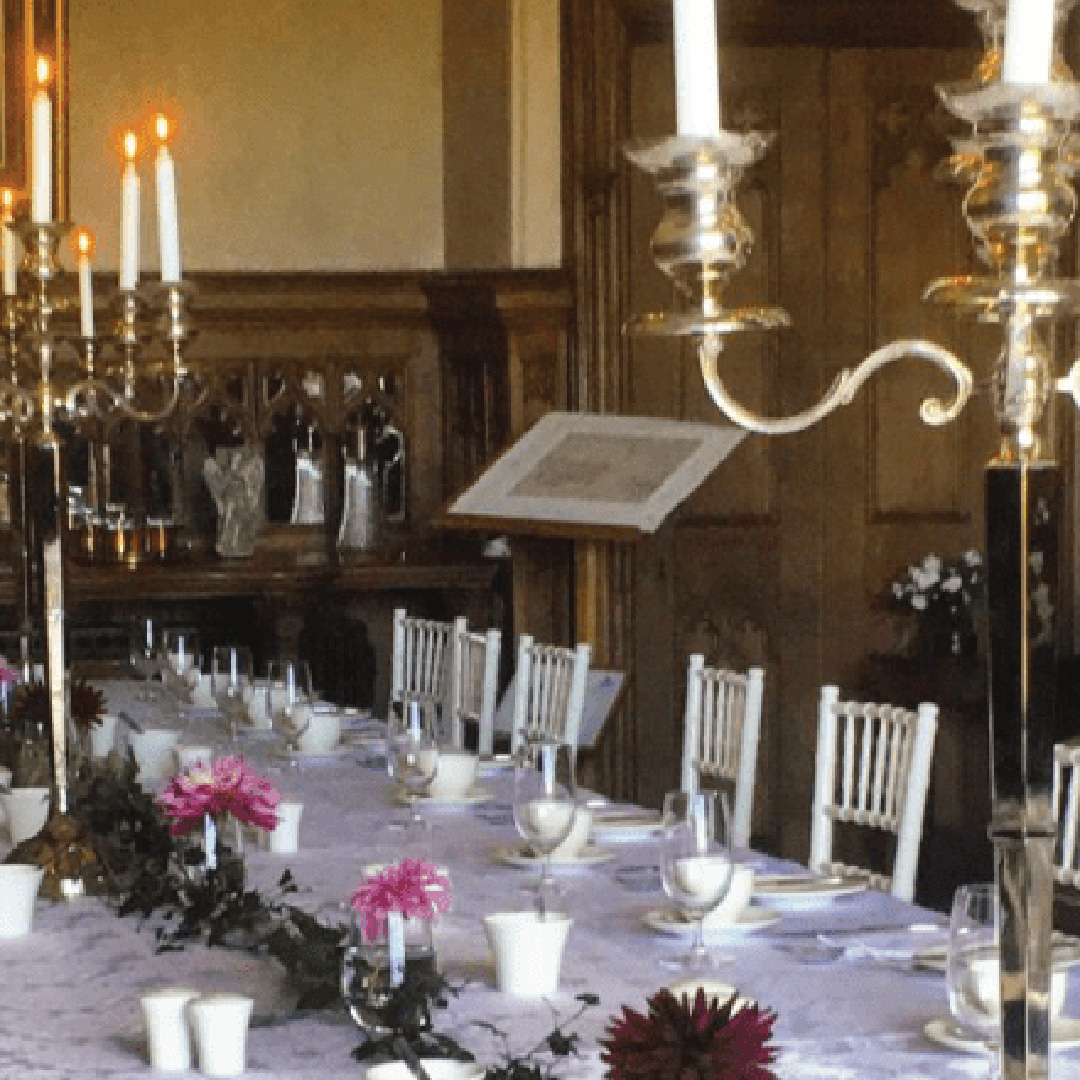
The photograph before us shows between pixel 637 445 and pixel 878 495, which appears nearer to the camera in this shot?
pixel 637 445

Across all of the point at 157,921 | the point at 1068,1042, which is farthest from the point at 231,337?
the point at 1068,1042

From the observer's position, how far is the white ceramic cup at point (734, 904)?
11.0 feet

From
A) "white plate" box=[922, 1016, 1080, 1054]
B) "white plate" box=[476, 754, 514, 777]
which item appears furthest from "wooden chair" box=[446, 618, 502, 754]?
"white plate" box=[922, 1016, 1080, 1054]

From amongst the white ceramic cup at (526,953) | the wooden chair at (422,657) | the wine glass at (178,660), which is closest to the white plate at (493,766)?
the wine glass at (178,660)

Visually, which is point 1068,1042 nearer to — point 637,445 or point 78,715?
point 78,715

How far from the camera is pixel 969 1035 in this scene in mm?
2703

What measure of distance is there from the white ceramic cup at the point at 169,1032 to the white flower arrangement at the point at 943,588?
5.30 m

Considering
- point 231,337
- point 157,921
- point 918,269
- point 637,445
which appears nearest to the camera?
point 157,921

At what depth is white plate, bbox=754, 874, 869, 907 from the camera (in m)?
3.57

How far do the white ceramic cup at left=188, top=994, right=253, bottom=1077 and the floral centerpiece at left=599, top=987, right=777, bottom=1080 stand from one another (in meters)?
0.65

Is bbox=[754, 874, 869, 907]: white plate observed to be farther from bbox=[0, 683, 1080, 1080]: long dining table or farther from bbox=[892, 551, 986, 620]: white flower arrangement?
bbox=[892, 551, 986, 620]: white flower arrangement

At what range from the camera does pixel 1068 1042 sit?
8.71 feet

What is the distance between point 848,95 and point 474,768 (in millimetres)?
3909

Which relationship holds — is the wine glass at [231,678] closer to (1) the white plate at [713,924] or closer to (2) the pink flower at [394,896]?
(1) the white plate at [713,924]
